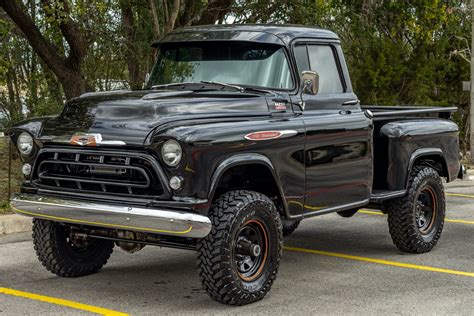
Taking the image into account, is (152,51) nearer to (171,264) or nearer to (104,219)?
(171,264)

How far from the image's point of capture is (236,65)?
26.0 feet

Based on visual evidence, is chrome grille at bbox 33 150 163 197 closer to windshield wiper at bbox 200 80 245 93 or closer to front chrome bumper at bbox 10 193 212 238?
front chrome bumper at bbox 10 193 212 238

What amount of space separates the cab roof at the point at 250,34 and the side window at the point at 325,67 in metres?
0.12

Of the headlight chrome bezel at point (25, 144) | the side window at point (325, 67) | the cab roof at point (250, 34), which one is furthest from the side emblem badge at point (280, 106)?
the headlight chrome bezel at point (25, 144)

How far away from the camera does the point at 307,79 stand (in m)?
7.82

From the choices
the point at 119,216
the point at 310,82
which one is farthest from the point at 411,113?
the point at 119,216

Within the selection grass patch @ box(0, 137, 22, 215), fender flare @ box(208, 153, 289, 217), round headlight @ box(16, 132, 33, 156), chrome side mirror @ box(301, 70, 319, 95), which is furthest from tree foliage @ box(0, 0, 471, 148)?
fender flare @ box(208, 153, 289, 217)

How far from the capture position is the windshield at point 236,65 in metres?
7.86

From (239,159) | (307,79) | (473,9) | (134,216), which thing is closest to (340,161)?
(307,79)

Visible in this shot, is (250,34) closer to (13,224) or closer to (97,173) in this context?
(97,173)

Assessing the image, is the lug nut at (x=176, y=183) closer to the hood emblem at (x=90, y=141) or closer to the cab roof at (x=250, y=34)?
the hood emblem at (x=90, y=141)

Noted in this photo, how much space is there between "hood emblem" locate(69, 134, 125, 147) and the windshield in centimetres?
141

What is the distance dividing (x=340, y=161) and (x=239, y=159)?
1.56 m

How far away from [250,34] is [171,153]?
6.14ft
